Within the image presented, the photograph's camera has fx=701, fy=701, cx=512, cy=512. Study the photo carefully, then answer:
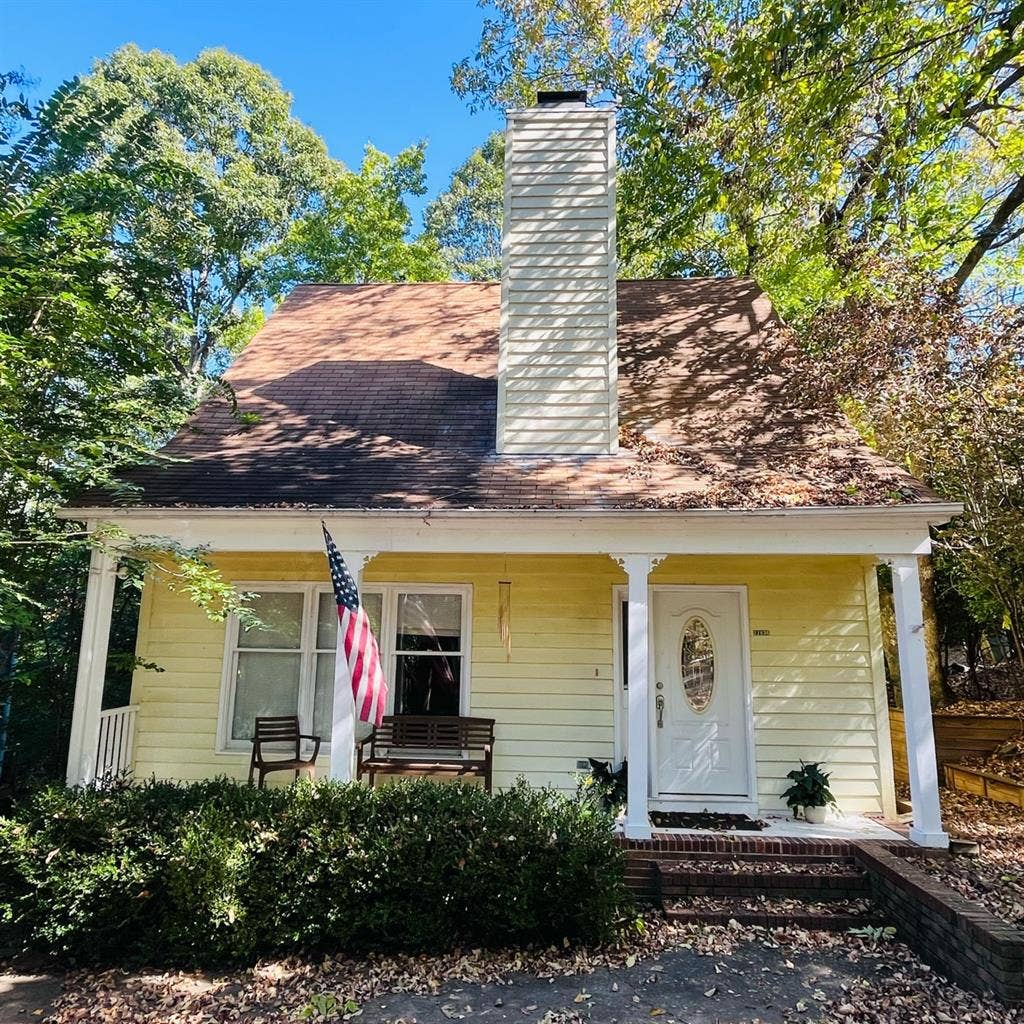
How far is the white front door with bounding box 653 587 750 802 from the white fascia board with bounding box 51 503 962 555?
151cm

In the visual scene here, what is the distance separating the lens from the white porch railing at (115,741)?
6881 millimetres

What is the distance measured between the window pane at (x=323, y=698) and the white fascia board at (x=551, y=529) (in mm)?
1781

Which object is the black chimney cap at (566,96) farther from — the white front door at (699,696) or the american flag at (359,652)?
the american flag at (359,652)

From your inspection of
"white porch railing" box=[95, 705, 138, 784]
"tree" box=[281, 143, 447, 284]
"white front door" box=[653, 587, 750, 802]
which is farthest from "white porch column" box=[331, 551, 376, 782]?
"tree" box=[281, 143, 447, 284]

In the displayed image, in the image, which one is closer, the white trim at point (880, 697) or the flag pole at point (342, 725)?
the flag pole at point (342, 725)

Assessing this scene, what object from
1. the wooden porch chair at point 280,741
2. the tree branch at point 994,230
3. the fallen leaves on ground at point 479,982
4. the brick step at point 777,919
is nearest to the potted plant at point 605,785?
the brick step at point 777,919

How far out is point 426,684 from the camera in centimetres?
770

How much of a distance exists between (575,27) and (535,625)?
553 inches

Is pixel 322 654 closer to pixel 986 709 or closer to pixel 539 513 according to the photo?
pixel 539 513

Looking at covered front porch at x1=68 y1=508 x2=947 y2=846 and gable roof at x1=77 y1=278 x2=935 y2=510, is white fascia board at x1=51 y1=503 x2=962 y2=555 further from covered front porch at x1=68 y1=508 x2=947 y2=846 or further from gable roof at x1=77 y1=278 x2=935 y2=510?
gable roof at x1=77 y1=278 x2=935 y2=510

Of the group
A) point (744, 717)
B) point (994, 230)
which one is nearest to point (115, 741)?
point (744, 717)

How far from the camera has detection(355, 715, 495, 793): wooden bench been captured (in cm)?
713

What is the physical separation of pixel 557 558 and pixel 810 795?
134 inches

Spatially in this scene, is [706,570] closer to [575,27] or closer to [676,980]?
[676,980]
